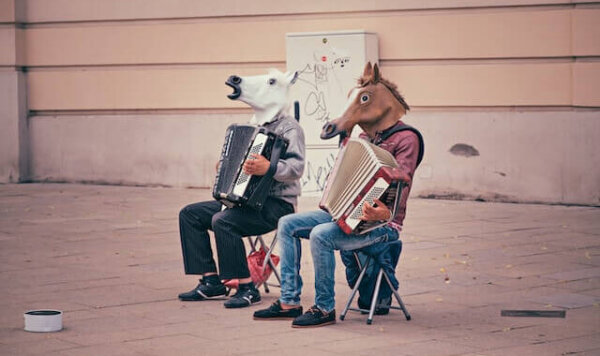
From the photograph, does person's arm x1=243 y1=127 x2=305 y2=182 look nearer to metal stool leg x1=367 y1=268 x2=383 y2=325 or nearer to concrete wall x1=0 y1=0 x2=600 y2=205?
metal stool leg x1=367 y1=268 x2=383 y2=325

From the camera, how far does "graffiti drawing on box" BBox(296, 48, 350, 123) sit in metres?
13.4

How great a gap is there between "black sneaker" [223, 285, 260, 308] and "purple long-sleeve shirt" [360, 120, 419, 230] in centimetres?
120

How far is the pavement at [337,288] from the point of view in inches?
251

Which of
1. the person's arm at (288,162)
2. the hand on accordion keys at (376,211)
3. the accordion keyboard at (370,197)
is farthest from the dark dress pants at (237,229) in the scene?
the hand on accordion keys at (376,211)

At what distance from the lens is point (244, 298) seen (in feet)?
24.8

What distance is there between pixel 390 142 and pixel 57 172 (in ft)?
30.7

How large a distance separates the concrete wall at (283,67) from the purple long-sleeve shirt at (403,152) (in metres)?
5.71

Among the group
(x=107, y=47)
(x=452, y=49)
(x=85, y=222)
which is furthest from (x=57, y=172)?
(x=452, y=49)

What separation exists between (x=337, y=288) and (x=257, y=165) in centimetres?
131

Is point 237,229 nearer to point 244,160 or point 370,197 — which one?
point 244,160

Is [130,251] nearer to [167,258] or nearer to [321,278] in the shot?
[167,258]

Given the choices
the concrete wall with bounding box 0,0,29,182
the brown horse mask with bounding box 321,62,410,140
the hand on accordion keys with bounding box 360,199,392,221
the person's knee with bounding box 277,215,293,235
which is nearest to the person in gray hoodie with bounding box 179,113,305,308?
the person's knee with bounding box 277,215,293,235

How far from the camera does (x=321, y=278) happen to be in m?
6.91

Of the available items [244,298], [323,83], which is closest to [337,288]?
[244,298]
